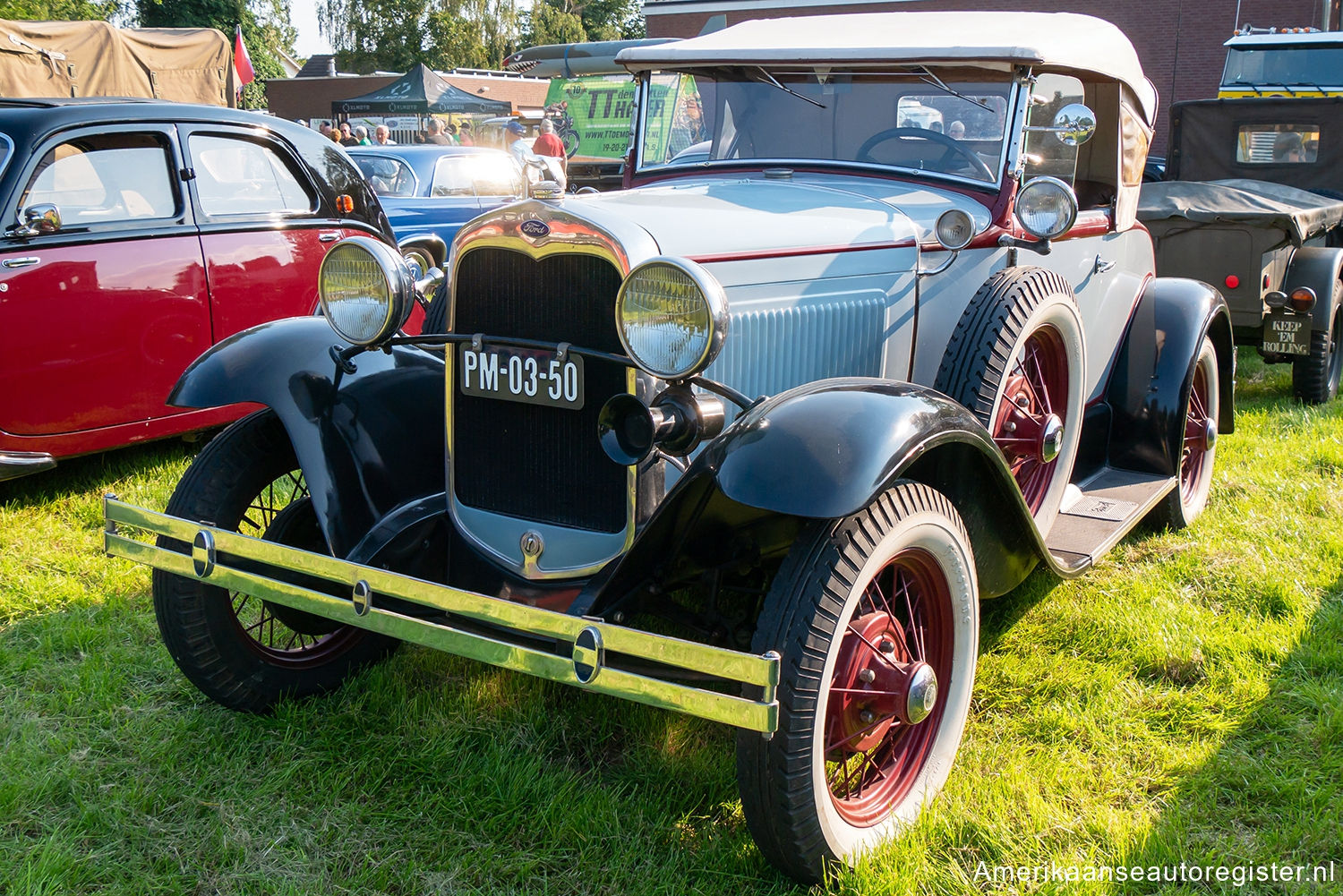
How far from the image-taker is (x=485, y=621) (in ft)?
7.49

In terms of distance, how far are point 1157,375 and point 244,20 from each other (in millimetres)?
43290

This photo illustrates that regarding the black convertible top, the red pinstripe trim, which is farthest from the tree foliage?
the red pinstripe trim

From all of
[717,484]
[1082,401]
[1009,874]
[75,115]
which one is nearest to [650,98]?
[1082,401]

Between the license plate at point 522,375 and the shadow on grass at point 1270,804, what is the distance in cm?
163

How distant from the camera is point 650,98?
12.7ft

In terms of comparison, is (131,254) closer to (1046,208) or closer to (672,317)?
(672,317)

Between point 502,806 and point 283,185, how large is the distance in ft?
12.5

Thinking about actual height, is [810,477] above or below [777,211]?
below

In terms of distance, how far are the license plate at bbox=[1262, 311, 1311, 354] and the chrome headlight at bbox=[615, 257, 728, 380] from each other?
201 inches

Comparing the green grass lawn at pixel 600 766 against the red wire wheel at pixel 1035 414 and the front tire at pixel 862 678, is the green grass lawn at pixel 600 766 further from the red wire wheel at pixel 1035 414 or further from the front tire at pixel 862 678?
the red wire wheel at pixel 1035 414

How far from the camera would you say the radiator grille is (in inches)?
98.2

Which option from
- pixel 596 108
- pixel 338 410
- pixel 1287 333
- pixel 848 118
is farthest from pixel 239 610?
pixel 596 108

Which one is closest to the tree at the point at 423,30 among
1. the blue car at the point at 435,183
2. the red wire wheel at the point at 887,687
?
the blue car at the point at 435,183

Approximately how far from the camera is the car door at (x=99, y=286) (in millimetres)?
4223
